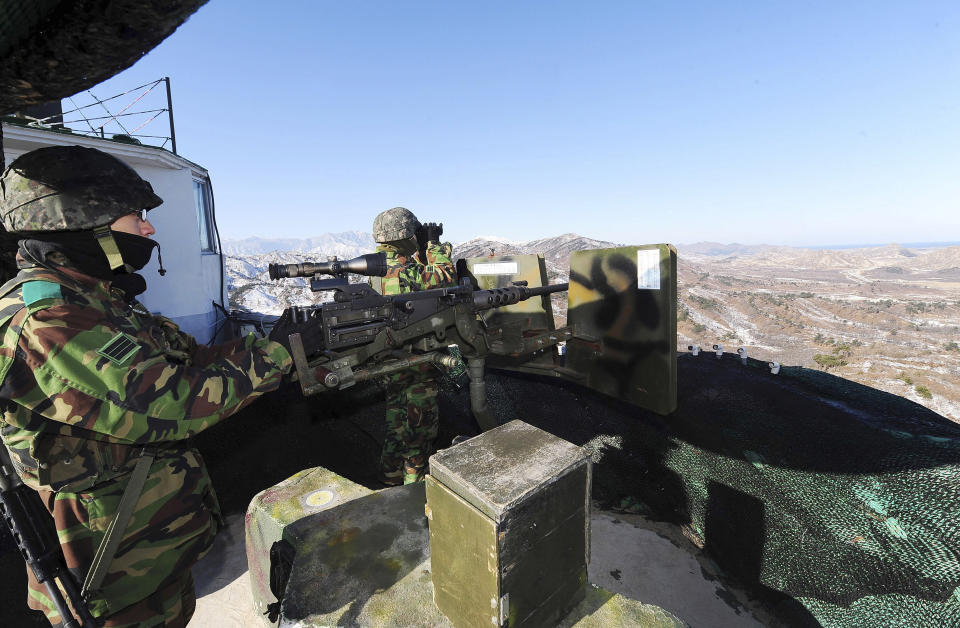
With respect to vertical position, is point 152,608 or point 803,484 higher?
point 152,608

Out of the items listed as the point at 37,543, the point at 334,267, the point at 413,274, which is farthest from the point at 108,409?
the point at 413,274

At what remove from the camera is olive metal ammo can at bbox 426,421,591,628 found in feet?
4.22

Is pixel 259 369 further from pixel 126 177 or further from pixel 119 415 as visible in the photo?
pixel 126 177

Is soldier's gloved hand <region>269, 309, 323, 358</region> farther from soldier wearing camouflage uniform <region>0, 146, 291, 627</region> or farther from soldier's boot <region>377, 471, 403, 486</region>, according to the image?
soldier's boot <region>377, 471, 403, 486</region>

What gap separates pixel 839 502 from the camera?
107 inches

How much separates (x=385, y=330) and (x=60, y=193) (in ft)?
5.77

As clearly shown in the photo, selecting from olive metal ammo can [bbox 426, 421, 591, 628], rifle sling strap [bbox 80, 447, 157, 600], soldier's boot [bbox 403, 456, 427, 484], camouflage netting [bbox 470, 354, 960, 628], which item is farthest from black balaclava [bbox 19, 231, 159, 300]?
camouflage netting [bbox 470, 354, 960, 628]

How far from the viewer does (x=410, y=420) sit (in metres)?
4.11

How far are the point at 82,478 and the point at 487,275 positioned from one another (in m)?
4.58

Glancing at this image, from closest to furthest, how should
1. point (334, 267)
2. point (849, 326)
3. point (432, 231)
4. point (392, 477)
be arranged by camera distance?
point (334, 267)
point (392, 477)
point (432, 231)
point (849, 326)

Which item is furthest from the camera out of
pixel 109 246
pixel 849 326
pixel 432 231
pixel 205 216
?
pixel 849 326

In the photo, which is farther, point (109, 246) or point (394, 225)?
point (394, 225)

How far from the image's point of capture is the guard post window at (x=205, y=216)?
29.1 feet

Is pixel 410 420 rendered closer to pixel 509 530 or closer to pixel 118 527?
pixel 118 527
